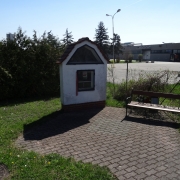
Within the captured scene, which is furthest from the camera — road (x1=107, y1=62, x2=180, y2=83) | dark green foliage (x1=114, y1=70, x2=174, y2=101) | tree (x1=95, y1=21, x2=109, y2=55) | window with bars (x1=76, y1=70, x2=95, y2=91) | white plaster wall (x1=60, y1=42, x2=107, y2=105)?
tree (x1=95, y1=21, x2=109, y2=55)

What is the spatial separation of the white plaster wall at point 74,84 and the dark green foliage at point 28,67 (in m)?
3.33

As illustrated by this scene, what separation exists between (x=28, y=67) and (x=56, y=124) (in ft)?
16.0

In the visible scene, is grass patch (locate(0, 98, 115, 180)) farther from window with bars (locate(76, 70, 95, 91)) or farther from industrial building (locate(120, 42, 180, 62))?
industrial building (locate(120, 42, 180, 62))

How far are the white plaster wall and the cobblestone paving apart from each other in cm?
85

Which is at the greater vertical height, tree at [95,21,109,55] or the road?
tree at [95,21,109,55]

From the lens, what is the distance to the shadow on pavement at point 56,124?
5648 millimetres

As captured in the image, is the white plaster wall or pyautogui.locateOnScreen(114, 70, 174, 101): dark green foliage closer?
the white plaster wall

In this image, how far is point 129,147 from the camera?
15.6 feet

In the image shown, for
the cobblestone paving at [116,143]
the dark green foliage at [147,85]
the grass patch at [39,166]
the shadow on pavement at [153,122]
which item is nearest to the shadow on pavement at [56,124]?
the cobblestone paving at [116,143]

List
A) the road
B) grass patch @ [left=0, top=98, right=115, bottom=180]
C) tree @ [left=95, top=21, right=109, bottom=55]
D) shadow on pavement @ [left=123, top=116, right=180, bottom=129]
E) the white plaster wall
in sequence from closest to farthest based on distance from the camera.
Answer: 1. grass patch @ [left=0, top=98, right=115, bottom=180]
2. shadow on pavement @ [left=123, top=116, right=180, bottom=129]
3. the white plaster wall
4. the road
5. tree @ [left=95, top=21, right=109, bottom=55]

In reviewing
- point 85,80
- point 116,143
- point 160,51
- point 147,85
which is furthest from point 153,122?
point 160,51

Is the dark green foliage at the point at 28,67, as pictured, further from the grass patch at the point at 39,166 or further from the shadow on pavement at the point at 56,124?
the grass patch at the point at 39,166

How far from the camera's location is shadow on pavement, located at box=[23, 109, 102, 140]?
222 inches

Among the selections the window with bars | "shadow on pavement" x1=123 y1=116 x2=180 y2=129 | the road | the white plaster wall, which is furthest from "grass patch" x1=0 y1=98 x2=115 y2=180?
the road
